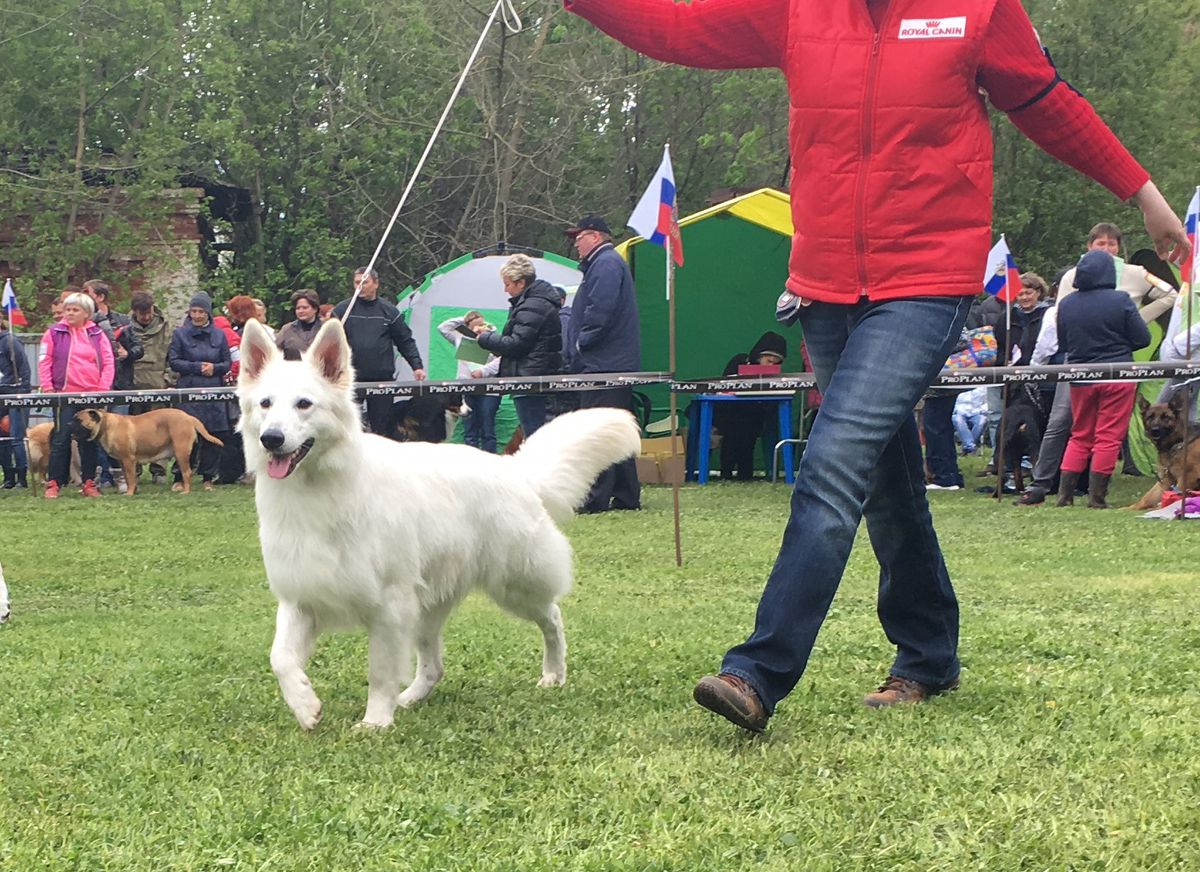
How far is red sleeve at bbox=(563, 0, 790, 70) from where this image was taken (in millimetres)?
3898

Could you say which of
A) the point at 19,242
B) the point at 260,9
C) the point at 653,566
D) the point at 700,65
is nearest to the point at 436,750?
the point at 700,65

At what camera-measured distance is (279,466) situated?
410 cm

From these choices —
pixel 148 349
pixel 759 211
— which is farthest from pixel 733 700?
pixel 148 349

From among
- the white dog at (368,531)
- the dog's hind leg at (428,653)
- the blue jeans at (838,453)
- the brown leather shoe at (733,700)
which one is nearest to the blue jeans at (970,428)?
the white dog at (368,531)

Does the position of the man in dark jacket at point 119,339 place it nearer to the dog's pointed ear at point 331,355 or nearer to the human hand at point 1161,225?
the dog's pointed ear at point 331,355

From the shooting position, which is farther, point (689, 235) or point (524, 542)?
point (689, 235)

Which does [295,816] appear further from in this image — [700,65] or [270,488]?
[700,65]

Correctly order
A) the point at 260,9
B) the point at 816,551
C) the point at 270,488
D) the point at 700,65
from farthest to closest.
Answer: the point at 260,9 → the point at 270,488 → the point at 700,65 → the point at 816,551

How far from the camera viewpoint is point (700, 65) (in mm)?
3959

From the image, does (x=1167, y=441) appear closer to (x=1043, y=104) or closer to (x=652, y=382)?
(x=652, y=382)

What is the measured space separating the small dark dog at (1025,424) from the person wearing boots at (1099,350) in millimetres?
1674

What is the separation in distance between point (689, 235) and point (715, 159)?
17059 mm

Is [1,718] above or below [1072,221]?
below

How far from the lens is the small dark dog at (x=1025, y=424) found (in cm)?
1345
